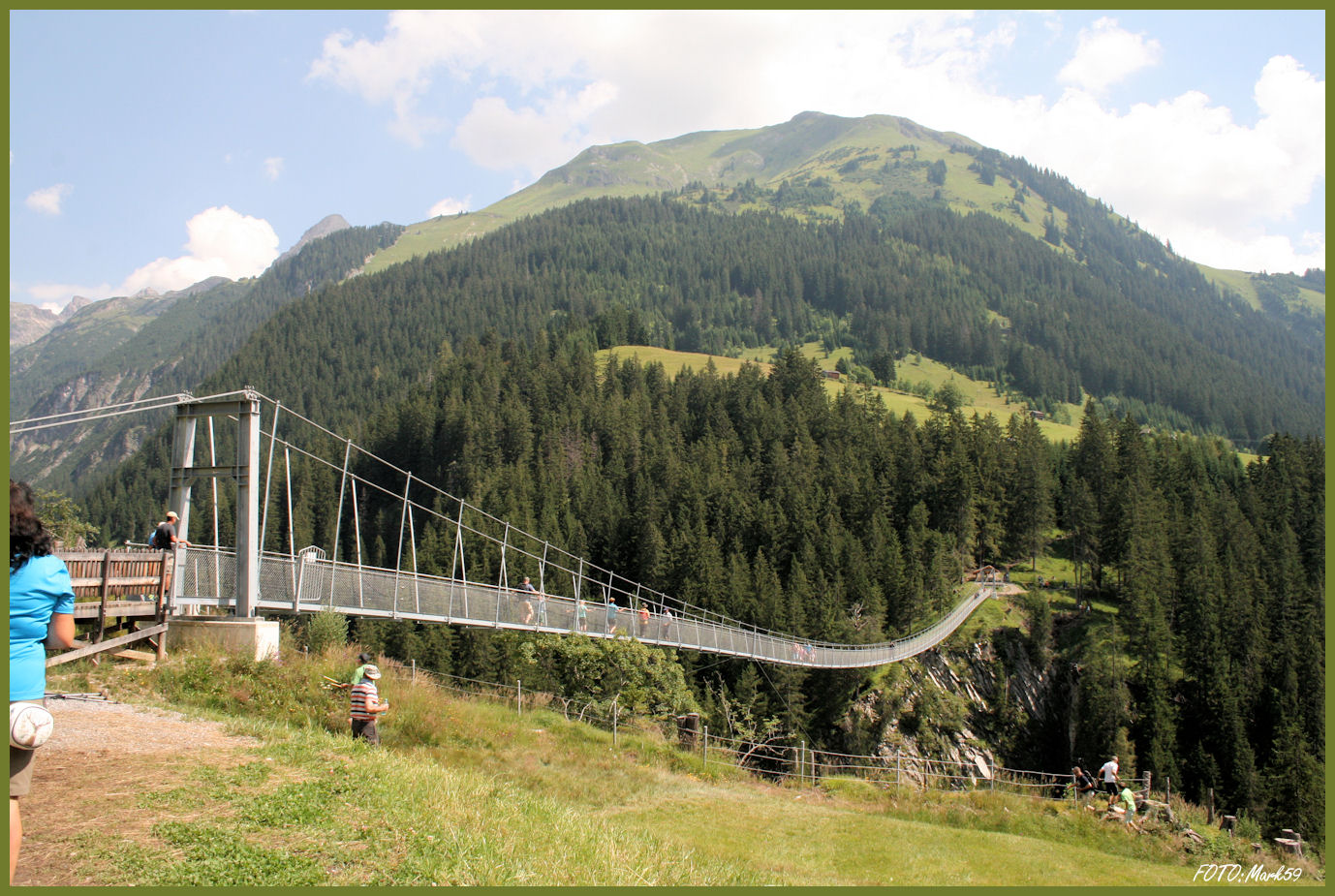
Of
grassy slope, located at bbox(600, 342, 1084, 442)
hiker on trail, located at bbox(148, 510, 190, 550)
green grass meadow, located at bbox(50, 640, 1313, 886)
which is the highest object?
grassy slope, located at bbox(600, 342, 1084, 442)

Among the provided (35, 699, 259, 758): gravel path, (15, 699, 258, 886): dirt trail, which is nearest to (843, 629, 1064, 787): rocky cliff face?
(35, 699, 259, 758): gravel path

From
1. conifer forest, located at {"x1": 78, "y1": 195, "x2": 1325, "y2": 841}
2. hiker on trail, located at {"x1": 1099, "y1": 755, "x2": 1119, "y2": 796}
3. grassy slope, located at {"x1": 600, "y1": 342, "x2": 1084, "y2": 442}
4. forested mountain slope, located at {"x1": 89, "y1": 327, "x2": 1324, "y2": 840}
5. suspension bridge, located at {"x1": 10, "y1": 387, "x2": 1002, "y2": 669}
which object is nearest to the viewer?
suspension bridge, located at {"x1": 10, "y1": 387, "x2": 1002, "y2": 669}

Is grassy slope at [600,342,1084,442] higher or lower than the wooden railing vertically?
higher

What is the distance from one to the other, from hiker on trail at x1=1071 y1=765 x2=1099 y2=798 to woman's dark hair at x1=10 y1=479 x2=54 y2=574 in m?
19.2

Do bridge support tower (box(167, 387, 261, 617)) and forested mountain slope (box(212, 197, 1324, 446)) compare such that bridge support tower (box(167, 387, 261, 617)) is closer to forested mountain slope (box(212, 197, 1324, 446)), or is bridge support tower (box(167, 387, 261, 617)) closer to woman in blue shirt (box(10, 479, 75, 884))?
woman in blue shirt (box(10, 479, 75, 884))

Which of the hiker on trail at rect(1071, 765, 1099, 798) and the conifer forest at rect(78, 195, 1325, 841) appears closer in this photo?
the hiker on trail at rect(1071, 765, 1099, 798)

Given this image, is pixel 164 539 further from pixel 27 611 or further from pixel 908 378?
pixel 908 378

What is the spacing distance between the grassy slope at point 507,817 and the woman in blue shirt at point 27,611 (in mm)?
1107

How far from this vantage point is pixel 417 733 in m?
11.4

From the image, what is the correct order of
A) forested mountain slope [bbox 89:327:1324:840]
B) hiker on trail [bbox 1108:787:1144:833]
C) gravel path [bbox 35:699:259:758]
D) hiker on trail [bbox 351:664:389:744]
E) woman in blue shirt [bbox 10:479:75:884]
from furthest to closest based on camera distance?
forested mountain slope [bbox 89:327:1324:840] → hiker on trail [bbox 1108:787:1144:833] → hiker on trail [bbox 351:664:389:744] → gravel path [bbox 35:699:259:758] → woman in blue shirt [bbox 10:479:75:884]

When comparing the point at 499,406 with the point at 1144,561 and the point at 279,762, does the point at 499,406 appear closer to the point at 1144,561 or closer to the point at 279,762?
the point at 1144,561

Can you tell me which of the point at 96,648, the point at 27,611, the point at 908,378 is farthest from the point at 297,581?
the point at 908,378

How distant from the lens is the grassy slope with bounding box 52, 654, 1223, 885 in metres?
5.55

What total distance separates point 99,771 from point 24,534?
3.46 metres
